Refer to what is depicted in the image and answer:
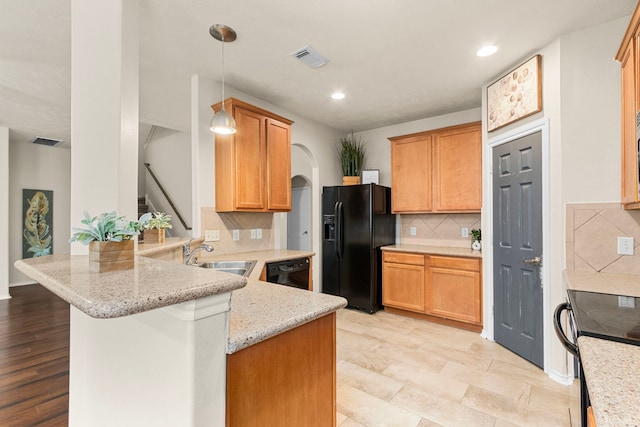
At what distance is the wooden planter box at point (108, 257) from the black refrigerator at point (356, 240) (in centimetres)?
319

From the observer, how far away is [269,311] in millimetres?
1133

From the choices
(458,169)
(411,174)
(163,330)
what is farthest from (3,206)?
(458,169)

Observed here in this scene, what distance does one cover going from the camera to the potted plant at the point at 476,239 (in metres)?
3.66

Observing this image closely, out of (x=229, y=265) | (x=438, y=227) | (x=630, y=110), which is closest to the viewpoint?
(x=630, y=110)

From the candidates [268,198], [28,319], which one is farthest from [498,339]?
[28,319]

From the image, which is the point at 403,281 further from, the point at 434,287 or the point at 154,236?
the point at 154,236

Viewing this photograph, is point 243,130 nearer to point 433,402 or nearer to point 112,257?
point 112,257

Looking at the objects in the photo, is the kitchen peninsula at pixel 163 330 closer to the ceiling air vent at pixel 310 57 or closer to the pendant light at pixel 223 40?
the pendant light at pixel 223 40

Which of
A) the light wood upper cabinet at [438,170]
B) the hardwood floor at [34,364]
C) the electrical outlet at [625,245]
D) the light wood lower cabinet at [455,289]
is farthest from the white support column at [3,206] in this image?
the electrical outlet at [625,245]

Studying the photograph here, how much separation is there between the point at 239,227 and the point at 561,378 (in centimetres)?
315

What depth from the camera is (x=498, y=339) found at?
A: 3061 mm

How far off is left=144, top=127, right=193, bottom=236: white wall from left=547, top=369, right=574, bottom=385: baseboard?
5587 millimetres

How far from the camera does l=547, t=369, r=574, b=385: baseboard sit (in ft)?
7.59

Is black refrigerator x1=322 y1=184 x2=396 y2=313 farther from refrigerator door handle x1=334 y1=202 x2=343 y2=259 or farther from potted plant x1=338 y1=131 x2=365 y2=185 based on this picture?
potted plant x1=338 y1=131 x2=365 y2=185
